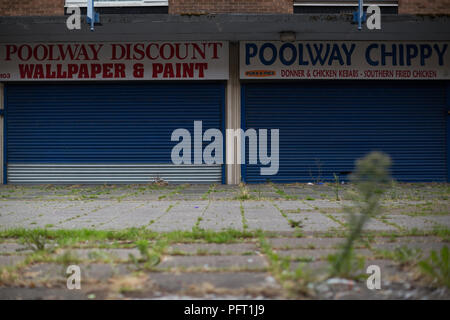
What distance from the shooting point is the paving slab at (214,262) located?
9.18 ft

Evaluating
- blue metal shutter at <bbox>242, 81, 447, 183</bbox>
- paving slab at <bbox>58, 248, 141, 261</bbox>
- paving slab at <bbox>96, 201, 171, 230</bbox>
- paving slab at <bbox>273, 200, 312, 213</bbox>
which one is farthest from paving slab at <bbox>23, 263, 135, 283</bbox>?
blue metal shutter at <bbox>242, 81, 447, 183</bbox>

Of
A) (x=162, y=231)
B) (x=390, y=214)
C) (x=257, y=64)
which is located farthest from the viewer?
(x=257, y=64)

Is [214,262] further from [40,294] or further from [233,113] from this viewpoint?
[233,113]

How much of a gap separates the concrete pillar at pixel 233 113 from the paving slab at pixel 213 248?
9.11 metres

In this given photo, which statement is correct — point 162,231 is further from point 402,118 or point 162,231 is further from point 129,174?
point 402,118

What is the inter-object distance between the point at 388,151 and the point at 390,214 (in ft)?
25.8

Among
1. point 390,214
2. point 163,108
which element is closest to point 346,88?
point 163,108

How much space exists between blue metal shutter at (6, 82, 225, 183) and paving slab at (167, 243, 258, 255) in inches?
362

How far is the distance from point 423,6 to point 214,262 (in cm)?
1130

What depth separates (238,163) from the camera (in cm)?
1267

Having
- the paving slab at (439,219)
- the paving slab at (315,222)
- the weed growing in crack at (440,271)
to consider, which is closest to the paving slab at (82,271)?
the weed growing in crack at (440,271)

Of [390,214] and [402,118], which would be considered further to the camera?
[402,118]

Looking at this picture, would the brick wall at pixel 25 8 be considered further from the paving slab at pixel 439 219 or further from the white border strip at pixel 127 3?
the paving slab at pixel 439 219
